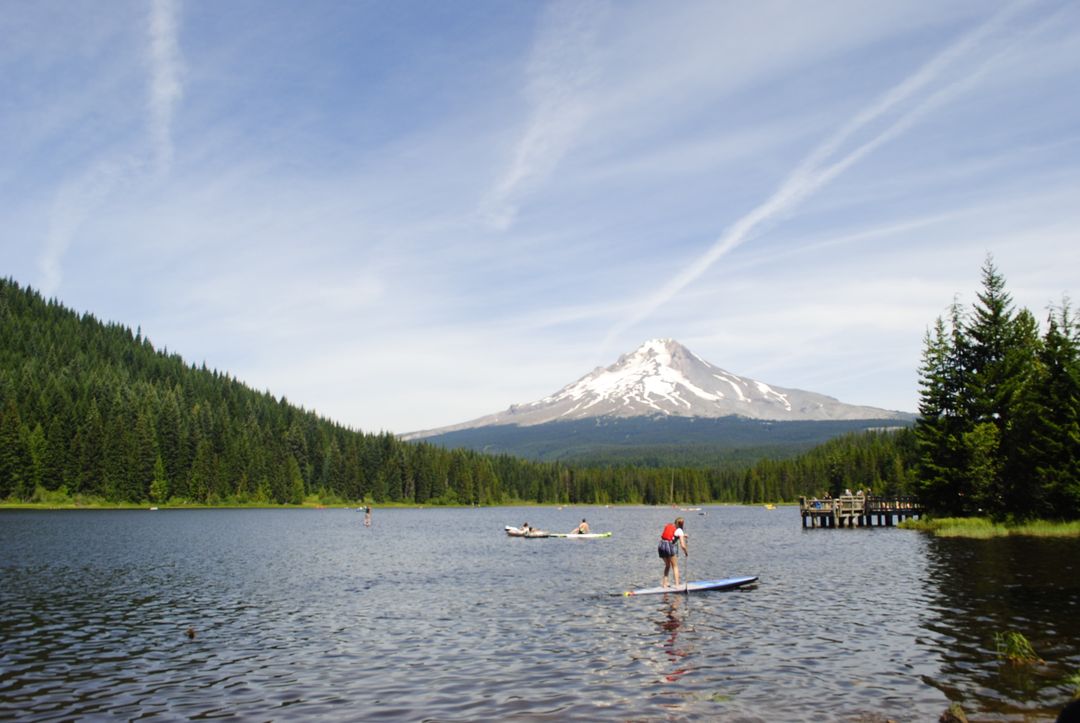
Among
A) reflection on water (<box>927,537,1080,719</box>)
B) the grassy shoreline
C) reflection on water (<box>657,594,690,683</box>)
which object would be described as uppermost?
the grassy shoreline

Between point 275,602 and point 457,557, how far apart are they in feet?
86.3

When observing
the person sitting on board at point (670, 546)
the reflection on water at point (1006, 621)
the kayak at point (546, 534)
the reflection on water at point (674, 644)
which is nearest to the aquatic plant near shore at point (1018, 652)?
the reflection on water at point (1006, 621)

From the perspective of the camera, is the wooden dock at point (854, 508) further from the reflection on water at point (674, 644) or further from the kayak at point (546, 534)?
the reflection on water at point (674, 644)

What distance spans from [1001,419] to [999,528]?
11.9m

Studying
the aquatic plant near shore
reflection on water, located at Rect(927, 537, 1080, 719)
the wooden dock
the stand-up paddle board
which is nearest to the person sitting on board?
the stand-up paddle board

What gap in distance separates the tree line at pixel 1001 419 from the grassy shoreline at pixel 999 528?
1426mm

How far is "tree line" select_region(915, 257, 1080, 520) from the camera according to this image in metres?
67.2

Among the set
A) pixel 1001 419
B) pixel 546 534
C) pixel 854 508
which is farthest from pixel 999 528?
pixel 546 534

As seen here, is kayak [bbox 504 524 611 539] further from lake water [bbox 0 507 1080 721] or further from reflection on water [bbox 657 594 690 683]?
reflection on water [bbox 657 594 690 683]

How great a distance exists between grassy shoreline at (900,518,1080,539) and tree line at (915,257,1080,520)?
143cm

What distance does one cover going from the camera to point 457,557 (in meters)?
62.8

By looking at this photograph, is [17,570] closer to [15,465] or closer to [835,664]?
[835,664]

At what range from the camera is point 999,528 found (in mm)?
72250

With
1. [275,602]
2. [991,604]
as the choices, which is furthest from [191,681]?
[991,604]
